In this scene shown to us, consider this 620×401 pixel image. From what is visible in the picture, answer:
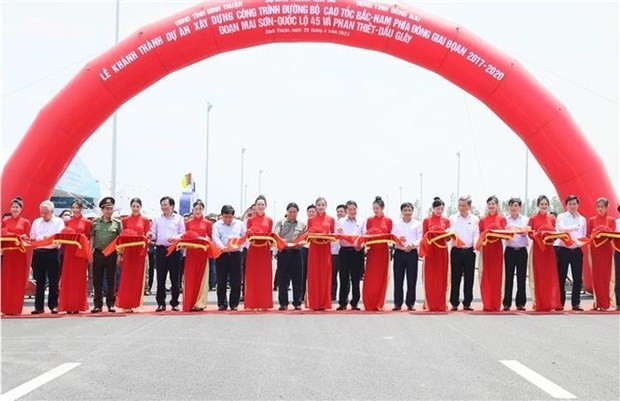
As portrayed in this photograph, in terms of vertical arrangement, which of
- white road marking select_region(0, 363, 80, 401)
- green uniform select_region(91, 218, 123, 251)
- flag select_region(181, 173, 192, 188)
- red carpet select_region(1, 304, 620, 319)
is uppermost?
flag select_region(181, 173, 192, 188)

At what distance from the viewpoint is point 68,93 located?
16219mm

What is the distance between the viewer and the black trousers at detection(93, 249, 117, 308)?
13.1 m

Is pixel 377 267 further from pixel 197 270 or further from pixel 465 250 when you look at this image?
pixel 197 270

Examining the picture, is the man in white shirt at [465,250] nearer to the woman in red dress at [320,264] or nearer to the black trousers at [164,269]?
the woman in red dress at [320,264]

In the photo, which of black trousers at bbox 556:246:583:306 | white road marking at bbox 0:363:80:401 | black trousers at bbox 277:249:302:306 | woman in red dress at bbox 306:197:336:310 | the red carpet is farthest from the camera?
black trousers at bbox 277:249:302:306

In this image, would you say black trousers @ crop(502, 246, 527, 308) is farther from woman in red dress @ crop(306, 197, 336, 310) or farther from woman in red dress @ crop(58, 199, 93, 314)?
woman in red dress @ crop(58, 199, 93, 314)

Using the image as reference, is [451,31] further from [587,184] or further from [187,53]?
[187,53]

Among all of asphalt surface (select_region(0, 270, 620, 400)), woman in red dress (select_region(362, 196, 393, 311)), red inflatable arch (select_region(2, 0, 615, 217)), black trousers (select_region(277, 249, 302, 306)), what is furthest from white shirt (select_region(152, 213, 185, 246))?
red inflatable arch (select_region(2, 0, 615, 217))

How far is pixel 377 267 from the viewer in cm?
1347

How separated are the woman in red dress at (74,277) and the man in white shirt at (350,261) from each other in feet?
13.7

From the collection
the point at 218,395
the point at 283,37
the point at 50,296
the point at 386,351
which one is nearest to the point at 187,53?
the point at 283,37

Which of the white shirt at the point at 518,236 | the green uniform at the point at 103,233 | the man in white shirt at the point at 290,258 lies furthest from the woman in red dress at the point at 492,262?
the green uniform at the point at 103,233

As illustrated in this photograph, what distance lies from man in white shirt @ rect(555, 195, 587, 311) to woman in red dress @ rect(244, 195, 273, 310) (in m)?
4.86

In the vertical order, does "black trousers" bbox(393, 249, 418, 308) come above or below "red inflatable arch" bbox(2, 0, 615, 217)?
below
